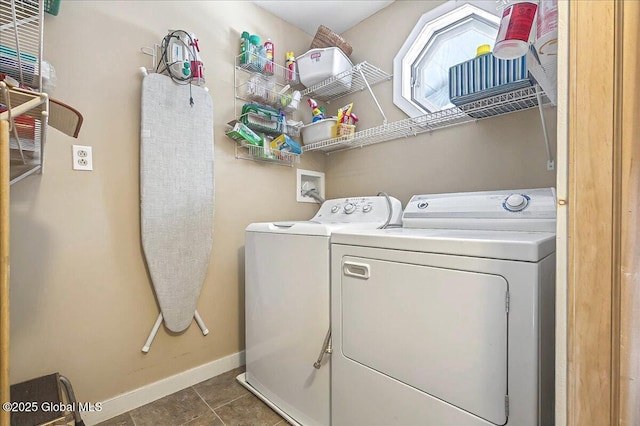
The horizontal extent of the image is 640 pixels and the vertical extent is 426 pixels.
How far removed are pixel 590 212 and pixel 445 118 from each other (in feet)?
4.33

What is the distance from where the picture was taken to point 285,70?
2.21 metres

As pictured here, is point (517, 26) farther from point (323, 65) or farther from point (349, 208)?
point (323, 65)

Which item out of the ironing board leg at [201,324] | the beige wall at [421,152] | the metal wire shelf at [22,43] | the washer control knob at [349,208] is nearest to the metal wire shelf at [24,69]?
the metal wire shelf at [22,43]

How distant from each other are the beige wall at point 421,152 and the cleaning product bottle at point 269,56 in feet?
2.15

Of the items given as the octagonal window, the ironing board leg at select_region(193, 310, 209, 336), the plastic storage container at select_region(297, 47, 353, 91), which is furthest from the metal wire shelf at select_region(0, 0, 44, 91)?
the octagonal window

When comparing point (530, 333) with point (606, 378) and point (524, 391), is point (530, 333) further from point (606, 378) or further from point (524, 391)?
point (606, 378)

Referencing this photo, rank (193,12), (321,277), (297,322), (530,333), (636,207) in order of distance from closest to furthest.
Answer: (636,207) < (530,333) < (321,277) < (297,322) < (193,12)

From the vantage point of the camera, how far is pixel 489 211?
4.26 ft

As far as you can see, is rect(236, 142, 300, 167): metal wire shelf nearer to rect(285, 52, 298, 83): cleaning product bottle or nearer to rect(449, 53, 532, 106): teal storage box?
rect(285, 52, 298, 83): cleaning product bottle

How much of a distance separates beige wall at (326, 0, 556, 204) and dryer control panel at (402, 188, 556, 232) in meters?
0.27

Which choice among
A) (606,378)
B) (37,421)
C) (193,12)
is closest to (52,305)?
(37,421)

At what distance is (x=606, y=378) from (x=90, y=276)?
191cm

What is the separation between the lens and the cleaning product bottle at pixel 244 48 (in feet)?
6.36

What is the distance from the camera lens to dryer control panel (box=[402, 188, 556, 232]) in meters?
1.15
